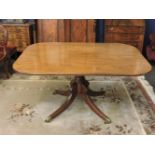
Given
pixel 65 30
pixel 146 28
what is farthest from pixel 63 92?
pixel 146 28

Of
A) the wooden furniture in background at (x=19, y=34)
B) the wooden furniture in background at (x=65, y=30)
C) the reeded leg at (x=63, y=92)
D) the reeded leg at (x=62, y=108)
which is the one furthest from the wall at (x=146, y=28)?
the reeded leg at (x=62, y=108)

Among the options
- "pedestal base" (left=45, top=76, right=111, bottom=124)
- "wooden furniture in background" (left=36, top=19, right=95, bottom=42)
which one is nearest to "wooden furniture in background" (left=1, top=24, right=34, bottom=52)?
"wooden furniture in background" (left=36, top=19, right=95, bottom=42)

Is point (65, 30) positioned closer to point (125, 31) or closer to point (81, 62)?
point (125, 31)

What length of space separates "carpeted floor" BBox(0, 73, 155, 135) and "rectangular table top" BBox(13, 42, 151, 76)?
0.57 metres

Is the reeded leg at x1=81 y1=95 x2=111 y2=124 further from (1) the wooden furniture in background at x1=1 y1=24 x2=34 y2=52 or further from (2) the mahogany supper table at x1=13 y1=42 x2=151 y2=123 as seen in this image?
(1) the wooden furniture in background at x1=1 y1=24 x2=34 y2=52

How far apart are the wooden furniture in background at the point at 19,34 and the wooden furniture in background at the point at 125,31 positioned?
1277 mm

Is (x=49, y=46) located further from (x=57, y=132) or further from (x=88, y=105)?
(x=57, y=132)

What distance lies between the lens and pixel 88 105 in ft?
7.70

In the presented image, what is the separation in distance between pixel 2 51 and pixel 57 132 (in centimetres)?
165

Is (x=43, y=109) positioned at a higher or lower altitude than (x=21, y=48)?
lower

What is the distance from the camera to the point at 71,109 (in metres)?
2.40

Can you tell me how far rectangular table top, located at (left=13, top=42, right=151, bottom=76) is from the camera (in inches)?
72.6

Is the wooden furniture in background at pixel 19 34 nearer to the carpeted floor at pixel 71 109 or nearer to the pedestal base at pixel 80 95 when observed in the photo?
the carpeted floor at pixel 71 109
